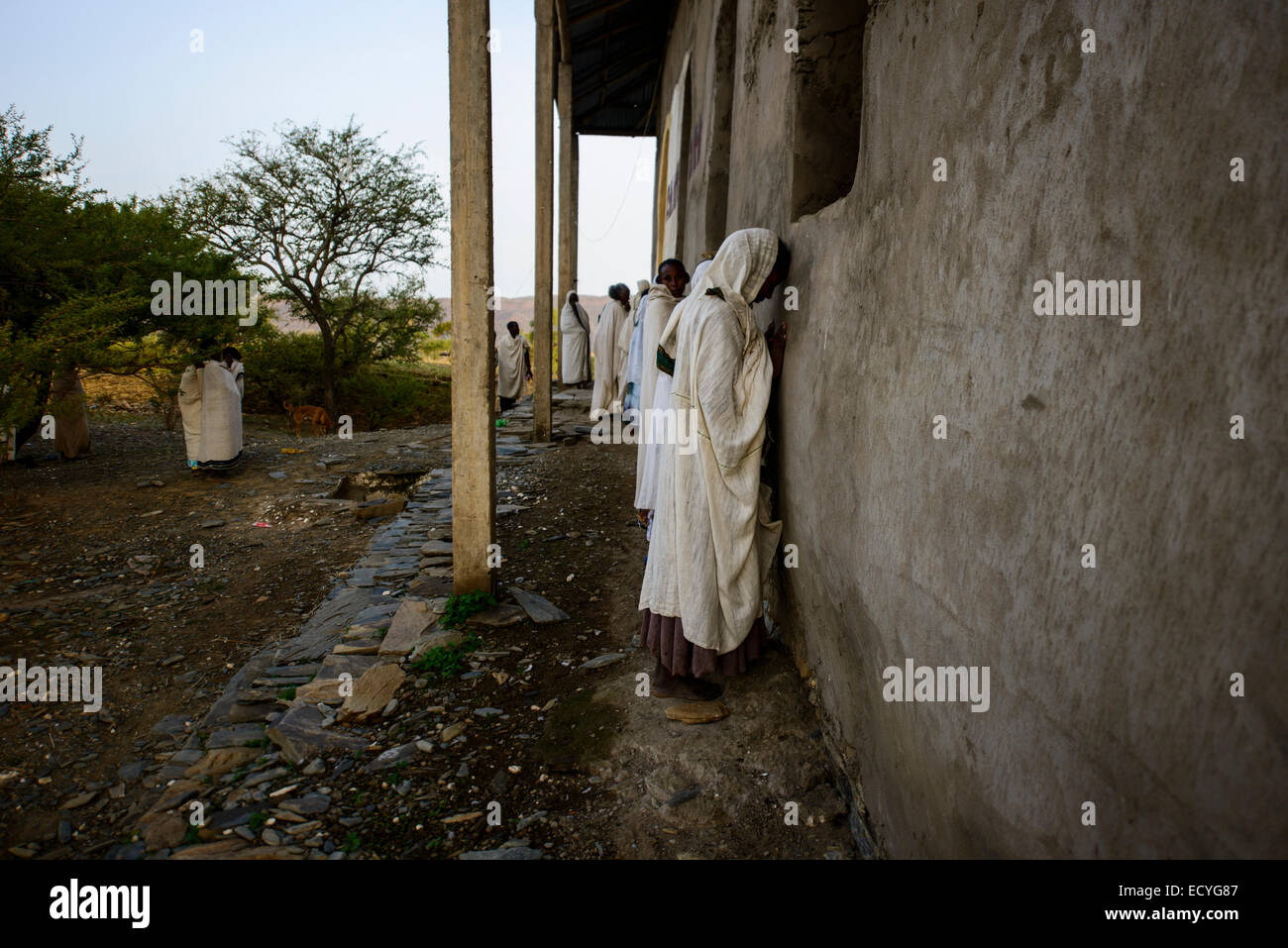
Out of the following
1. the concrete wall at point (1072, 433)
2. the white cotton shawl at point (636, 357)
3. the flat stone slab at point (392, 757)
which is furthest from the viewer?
the white cotton shawl at point (636, 357)

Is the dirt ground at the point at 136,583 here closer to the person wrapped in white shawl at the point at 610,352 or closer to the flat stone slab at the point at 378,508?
the flat stone slab at the point at 378,508

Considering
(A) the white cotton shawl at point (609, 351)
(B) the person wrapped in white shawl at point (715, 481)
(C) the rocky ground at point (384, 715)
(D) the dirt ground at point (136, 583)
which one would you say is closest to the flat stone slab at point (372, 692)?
(C) the rocky ground at point (384, 715)

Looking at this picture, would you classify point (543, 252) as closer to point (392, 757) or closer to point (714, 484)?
point (714, 484)

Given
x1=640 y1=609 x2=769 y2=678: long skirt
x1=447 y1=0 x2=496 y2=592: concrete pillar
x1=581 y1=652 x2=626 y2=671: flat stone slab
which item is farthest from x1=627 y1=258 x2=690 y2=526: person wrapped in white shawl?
x1=640 y1=609 x2=769 y2=678: long skirt

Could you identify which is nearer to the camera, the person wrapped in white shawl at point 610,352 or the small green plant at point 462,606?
the small green plant at point 462,606

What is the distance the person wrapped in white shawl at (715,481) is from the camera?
3.12 m

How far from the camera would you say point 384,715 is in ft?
11.1

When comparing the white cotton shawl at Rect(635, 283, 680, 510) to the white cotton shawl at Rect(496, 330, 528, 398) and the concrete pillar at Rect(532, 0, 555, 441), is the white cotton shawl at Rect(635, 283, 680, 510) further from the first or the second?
the white cotton shawl at Rect(496, 330, 528, 398)

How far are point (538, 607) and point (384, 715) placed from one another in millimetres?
1162

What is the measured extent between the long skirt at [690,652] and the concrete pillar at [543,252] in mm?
6108

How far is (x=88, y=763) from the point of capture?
3582 mm

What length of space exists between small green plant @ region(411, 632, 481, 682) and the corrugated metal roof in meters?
9.69

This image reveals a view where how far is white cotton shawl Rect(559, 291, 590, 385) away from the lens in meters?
12.7

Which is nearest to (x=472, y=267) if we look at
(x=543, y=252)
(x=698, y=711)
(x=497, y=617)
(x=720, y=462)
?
(x=720, y=462)
